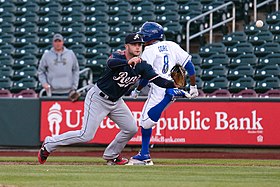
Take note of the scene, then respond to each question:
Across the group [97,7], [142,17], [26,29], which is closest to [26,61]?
[26,29]

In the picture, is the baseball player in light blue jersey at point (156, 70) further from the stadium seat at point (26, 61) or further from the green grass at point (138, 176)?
the stadium seat at point (26, 61)

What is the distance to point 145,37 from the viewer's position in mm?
12148

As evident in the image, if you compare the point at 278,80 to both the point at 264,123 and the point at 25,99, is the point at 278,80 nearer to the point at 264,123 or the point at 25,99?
the point at 264,123

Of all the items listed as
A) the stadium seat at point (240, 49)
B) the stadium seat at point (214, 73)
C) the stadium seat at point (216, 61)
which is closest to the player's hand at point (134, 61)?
the stadium seat at point (214, 73)

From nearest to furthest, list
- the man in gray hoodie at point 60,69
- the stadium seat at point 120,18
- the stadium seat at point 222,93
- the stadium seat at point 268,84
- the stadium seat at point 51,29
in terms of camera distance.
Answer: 1. the man in gray hoodie at point 60,69
2. the stadium seat at point 222,93
3. the stadium seat at point 268,84
4. the stadium seat at point 120,18
5. the stadium seat at point 51,29

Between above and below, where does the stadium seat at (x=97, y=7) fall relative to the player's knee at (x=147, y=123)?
above

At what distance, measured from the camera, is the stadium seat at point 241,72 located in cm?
1811

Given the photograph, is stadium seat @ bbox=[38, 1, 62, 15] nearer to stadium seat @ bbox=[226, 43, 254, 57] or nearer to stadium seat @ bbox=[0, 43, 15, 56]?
stadium seat @ bbox=[0, 43, 15, 56]

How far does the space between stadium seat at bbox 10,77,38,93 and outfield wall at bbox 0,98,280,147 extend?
2.56m


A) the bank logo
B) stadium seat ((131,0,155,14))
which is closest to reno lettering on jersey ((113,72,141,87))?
the bank logo

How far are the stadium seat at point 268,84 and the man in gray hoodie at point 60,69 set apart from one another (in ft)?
12.6

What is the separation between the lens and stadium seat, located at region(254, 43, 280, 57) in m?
18.7

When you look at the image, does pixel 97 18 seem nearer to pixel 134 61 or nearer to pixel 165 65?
pixel 165 65

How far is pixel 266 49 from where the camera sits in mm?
18750
